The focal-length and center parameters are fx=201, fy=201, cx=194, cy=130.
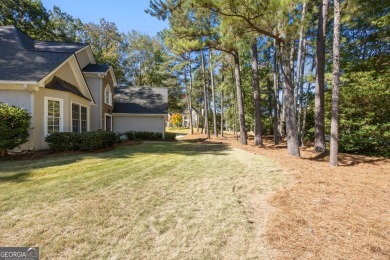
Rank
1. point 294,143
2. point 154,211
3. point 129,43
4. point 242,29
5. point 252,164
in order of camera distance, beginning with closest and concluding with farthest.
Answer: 1. point 154,211
2. point 252,164
3. point 242,29
4. point 294,143
5. point 129,43

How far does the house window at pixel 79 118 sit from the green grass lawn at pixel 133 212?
16.9ft

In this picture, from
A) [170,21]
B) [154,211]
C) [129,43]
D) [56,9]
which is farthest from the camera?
[129,43]

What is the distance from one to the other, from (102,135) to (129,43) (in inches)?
975

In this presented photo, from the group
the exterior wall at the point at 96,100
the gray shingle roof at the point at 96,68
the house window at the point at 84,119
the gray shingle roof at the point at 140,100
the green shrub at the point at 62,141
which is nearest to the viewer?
the green shrub at the point at 62,141

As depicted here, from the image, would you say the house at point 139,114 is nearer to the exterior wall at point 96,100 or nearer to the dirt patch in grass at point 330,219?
the exterior wall at point 96,100

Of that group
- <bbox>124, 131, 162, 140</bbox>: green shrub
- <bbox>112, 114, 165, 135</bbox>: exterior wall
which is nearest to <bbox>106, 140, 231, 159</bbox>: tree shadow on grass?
<bbox>124, 131, 162, 140</bbox>: green shrub

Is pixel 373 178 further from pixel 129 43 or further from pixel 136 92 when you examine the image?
pixel 129 43

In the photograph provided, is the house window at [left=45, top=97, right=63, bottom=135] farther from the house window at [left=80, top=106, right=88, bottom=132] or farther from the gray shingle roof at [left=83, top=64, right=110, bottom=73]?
the gray shingle roof at [left=83, top=64, right=110, bottom=73]

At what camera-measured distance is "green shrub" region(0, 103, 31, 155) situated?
671 cm

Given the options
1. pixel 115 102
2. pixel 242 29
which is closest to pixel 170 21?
pixel 242 29

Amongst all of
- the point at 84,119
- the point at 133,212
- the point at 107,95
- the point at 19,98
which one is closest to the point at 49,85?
the point at 19,98

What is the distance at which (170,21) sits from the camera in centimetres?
1265

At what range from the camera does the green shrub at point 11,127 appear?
6.71 m

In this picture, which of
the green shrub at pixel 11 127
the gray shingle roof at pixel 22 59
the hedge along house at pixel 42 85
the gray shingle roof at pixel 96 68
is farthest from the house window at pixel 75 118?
the gray shingle roof at pixel 96 68
